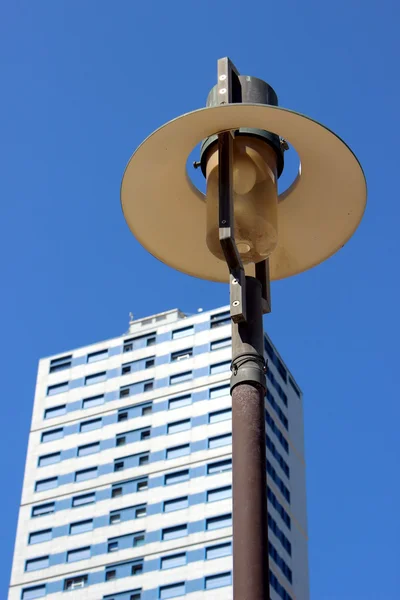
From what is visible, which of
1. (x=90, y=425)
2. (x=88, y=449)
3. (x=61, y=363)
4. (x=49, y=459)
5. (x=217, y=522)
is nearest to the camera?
(x=217, y=522)

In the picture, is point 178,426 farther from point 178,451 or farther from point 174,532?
point 174,532

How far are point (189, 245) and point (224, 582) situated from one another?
201 ft

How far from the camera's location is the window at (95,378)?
3214 inches

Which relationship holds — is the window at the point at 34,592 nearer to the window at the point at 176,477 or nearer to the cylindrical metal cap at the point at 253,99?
the window at the point at 176,477

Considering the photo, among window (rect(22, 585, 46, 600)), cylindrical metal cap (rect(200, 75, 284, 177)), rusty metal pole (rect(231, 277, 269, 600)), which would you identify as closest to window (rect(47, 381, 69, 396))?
window (rect(22, 585, 46, 600))

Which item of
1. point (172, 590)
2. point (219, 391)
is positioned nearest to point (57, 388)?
point (219, 391)

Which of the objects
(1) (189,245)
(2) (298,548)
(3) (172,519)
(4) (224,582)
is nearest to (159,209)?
(1) (189,245)

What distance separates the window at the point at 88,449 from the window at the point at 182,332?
8.28 m

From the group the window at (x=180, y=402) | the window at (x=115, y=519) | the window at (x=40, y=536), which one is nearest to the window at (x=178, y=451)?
the window at (x=180, y=402)

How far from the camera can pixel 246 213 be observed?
710cm

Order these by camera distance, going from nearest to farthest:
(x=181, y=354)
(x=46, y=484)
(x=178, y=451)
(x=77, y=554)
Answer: (x=77, y=554)
(x=178, y=451)
(x=181, y=354)
(x=46, y=484)

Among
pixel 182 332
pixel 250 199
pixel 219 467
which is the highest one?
pixel 182 332

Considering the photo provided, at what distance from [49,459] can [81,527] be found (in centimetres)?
618

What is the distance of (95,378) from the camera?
8206cm
